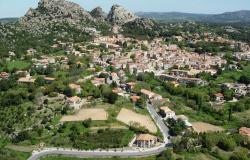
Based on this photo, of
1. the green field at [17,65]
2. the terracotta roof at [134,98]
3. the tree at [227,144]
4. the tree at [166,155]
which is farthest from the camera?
the green field at [17,65]

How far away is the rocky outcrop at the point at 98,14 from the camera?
159375 mm

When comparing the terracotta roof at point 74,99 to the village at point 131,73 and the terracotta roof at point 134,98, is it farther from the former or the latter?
the terracotta roof at point 134,98

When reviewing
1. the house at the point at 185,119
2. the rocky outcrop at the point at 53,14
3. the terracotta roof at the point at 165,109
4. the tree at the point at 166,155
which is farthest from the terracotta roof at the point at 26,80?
the rocky outcrop at the point at 53,14

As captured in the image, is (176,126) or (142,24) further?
(142,24)

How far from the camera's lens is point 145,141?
5200 centimetres

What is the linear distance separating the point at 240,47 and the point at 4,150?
92634 millimetres

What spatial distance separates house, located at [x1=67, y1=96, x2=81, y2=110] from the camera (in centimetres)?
6367

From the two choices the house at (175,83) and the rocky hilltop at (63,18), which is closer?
the house at (175,83)

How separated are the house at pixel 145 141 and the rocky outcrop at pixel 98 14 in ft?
356

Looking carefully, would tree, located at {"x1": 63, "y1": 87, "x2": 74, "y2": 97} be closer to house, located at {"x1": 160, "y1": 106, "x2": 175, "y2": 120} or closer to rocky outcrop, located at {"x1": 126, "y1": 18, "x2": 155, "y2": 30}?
house, located at {"x1": 160, "y1": 106, "x2": 175, "y2": 120}

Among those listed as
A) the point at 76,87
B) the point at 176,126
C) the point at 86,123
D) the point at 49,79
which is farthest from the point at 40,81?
the point at 176,126

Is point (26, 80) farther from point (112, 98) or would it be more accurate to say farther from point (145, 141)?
point (145, 141)

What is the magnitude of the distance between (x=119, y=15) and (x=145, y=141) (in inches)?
4517

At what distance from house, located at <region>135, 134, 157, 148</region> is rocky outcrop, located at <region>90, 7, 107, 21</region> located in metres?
108
